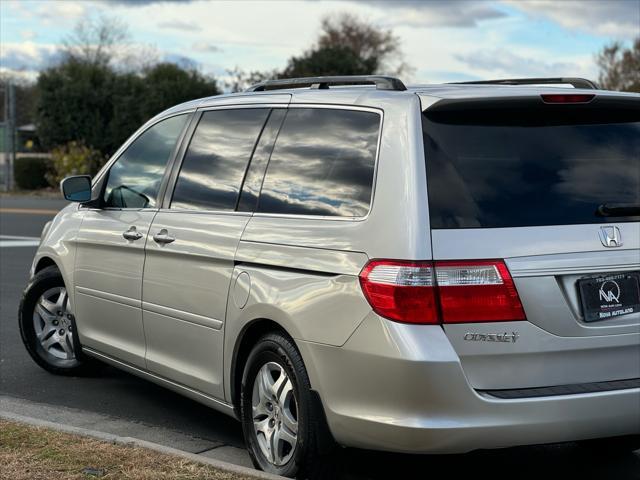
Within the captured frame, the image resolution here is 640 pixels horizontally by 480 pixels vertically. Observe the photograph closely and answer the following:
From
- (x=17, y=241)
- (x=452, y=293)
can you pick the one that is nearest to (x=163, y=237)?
(x=452, y=293)

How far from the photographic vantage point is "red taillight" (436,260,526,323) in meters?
3.87

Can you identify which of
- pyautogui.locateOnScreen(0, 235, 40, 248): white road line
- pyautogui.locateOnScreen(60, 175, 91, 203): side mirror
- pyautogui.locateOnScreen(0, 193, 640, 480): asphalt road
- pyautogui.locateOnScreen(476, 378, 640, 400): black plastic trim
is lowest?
pyautogui.locateOnScreen(0, 235, 40, 248): white road line

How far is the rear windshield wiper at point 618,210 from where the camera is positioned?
13.9 ft

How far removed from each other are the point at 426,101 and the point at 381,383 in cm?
118

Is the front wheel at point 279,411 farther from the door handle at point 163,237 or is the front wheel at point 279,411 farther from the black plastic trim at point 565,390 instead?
the door handle at point 163,237

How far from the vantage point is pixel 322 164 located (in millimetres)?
4547

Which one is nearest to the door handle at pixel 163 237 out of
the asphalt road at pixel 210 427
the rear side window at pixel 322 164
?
the rear side window at pixel 322 164

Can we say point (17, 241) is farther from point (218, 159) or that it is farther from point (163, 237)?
point (218, 159)

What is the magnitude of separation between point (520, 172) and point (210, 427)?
8.45 ft

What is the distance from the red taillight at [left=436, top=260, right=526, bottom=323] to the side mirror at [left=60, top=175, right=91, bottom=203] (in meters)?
3.11

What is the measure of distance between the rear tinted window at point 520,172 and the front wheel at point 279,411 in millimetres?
939

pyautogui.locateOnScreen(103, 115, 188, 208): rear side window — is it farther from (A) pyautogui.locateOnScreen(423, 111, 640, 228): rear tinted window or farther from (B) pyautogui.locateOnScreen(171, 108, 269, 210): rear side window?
(A) pyautogui.locateOnScreen(423, 111, 640, 228): rear tinted window

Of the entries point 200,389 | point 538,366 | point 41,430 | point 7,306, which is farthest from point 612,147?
point 7,306

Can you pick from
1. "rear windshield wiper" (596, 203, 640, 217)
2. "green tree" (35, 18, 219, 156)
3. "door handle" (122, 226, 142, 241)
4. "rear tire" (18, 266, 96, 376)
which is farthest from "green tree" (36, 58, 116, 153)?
"rear windshield wiper" (596, 203, 640, 217)
